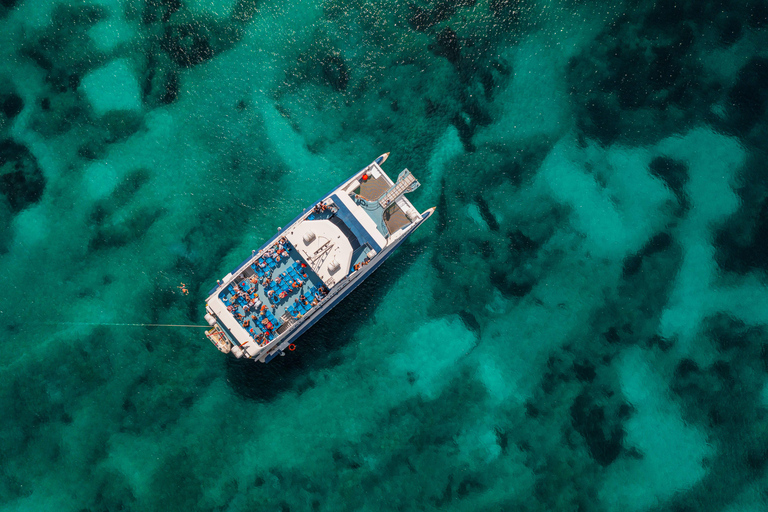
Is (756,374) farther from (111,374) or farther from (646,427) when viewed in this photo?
(111,374)

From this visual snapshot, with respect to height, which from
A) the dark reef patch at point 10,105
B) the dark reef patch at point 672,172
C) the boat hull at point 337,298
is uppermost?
the dark reef patch at point 10,105

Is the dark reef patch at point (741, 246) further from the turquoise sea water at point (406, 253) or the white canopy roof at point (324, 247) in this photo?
the white canopy roof at point (324, 247)

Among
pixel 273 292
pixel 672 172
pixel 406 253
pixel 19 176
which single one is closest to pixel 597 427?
pixel 406 253

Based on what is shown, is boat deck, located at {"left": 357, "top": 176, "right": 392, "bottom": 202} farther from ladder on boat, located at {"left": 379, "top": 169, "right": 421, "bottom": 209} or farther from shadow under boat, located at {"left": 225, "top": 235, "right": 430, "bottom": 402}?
shadow under boat, located at {"left": 225, "top": 235, "right": 430, "bottom": 402}

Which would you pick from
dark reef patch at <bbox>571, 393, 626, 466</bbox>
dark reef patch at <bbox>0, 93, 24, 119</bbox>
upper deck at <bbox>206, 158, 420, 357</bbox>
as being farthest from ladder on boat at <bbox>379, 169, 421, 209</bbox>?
dark reef patch at <bbox>0, 93, 24, 119</bbox>

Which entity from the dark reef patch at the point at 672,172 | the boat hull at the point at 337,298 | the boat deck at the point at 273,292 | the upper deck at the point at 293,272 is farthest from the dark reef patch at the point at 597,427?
the boat deck at the point at 273,292

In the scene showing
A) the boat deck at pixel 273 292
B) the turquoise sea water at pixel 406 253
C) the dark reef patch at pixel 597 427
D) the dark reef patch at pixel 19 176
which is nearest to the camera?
the boat deck at pixel 273 292

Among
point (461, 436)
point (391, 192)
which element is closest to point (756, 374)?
point (461, 436)
